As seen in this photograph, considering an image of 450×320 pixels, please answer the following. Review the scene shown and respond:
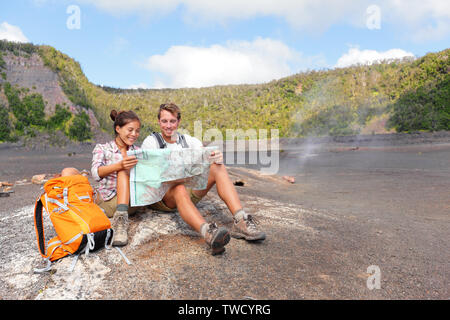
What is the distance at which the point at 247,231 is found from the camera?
9.21ft

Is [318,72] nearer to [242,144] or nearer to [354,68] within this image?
[354,68]

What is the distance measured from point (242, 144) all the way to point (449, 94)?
16.0 meters

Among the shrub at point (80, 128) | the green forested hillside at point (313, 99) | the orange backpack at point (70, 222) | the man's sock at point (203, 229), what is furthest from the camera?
the green forested hillside at point (313, 99)

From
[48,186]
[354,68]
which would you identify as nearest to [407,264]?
[48,186]

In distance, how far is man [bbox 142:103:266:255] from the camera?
2657 millimetres

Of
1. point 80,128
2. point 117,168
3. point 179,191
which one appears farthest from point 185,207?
point 80,128

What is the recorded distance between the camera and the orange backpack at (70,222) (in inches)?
92.3

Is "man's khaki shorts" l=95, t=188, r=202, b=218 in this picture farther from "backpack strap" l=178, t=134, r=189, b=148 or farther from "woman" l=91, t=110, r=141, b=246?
"backpack strap" l=178, t=134, r=189, b=148

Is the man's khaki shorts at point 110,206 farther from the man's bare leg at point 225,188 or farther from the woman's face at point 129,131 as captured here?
the man's bare leg at point 225,188

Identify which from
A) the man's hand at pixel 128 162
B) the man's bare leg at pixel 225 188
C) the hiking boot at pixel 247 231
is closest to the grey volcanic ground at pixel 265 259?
the hiking boot at pixel 247 231

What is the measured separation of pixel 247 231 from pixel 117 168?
4.33ft

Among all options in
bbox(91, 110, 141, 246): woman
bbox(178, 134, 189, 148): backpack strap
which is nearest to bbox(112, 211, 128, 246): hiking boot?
bbox(91, 110, 141, 246): woman

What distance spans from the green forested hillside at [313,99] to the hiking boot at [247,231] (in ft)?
54.2

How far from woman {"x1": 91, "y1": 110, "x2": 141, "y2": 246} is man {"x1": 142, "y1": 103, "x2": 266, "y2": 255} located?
0.23 meters
